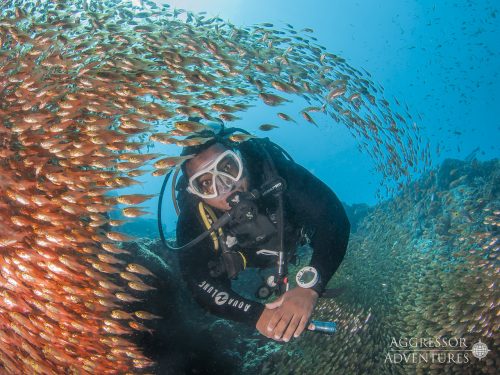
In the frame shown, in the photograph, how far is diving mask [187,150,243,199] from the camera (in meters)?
3.80

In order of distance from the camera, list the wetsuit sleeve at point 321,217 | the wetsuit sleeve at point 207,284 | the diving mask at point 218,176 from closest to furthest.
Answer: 1. the wetsuit sleeve at point 207,284
2. the wetsuit sleeve at point 321,217
3. the diving mask at point 218,176

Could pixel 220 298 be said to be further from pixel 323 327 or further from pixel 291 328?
pixel 323 327

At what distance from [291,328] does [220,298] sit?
0.98m

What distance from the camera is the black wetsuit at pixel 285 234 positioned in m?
3.60

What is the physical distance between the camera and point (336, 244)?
3668mm

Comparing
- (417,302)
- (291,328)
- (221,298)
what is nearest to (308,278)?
(291,328)

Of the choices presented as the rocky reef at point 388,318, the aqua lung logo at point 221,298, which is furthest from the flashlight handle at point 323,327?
the rocky reef at point 388,318

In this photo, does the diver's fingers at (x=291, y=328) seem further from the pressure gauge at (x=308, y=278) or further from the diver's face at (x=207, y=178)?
the diver's face at (x=207, y=178)

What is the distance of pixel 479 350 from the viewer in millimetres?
4520

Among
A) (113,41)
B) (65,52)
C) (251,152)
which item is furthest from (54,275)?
(113,41)

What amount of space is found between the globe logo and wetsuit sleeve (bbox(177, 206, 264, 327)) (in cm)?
330

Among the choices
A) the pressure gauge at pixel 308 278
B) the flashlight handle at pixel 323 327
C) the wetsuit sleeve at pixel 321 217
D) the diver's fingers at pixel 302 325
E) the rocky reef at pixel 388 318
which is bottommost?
the rocky reef at pixel 388 318

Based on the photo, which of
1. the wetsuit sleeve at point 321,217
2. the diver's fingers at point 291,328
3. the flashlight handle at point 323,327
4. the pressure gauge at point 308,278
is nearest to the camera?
the diver's fingers at point 291,328

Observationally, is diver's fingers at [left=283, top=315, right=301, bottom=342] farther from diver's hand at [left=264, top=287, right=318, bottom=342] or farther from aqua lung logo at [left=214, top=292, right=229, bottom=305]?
aqua lung logo at [left=214, top=292, right=229, bottom=305]
